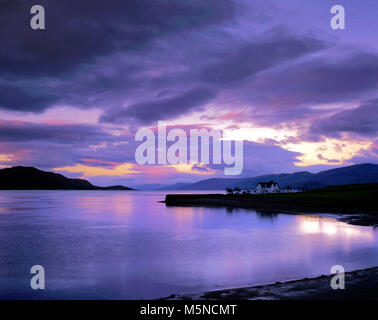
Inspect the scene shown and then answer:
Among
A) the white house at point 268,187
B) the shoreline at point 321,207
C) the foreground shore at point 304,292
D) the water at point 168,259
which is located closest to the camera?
the foreground shore at point 304,292

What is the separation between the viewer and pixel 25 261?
79.5ft

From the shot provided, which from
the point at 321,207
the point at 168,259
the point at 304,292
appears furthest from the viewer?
the point at 321,207

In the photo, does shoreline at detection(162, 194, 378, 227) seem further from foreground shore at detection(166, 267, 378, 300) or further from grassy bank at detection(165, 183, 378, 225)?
foreground shore at detection(166, 267, 378, 300)

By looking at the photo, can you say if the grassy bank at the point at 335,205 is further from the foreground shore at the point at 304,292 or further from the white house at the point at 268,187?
the white house at the point at 268,187

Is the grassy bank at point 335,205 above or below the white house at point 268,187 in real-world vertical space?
below

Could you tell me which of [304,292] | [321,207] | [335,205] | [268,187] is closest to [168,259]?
[304,292]

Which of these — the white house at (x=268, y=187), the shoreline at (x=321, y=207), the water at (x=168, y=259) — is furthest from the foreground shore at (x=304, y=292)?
the white house at (x=268, y=187)

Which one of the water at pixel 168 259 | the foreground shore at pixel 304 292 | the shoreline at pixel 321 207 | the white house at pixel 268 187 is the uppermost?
the white house at pixel 268 187

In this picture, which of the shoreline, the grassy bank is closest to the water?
the shoreline

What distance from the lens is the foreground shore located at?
37.8 ft

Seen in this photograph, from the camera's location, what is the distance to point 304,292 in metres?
12.2

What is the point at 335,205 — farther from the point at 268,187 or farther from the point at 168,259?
the point at 268,187

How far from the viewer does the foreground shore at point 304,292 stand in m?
11.5
